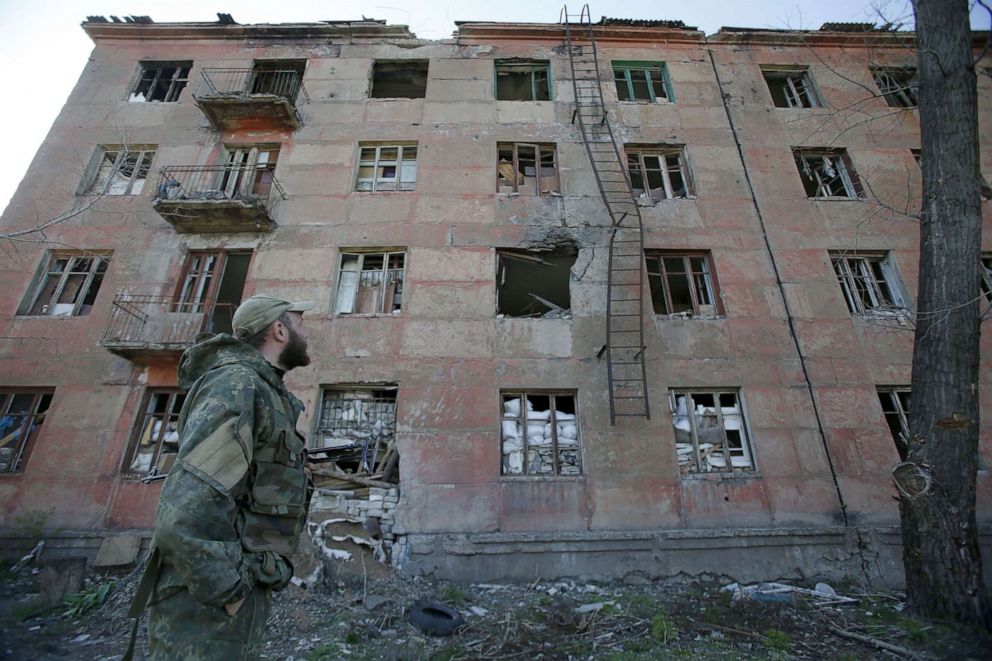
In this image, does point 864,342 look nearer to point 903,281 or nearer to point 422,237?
point 903,281

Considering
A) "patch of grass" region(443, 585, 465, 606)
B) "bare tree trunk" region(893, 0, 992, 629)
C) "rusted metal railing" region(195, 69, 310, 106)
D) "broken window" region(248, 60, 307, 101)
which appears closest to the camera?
"bare tree trunk" region(893, 0, 992, 629)

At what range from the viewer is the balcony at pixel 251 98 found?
1090cm

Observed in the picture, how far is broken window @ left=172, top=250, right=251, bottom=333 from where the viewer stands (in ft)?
30.7

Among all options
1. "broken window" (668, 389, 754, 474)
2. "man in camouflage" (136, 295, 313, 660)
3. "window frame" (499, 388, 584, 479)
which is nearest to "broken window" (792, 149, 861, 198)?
"broken window" (668, 389, 754, 474)

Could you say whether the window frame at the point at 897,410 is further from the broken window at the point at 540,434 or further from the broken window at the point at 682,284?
the broken window at the point at 540,434

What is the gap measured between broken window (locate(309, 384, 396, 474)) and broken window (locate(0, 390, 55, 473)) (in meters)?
5.25

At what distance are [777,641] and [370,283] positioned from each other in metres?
8.57

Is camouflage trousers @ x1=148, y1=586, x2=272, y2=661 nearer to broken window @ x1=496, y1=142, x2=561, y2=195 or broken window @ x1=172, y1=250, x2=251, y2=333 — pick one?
broken window @ x1=172, y1=250, x2=251, y2=333

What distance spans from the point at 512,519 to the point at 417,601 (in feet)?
6.84

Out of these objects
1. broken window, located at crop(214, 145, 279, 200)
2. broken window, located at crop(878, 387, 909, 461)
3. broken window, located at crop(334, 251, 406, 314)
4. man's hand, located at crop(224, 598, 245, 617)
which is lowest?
man's hand, located at crop(224, 598, 245, 617)

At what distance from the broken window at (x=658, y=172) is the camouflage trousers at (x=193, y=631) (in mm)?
10744

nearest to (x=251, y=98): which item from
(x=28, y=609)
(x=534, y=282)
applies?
(x=534, y=282)

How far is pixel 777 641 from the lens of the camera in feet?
16.5

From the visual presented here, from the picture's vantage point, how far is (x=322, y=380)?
28.2ft
